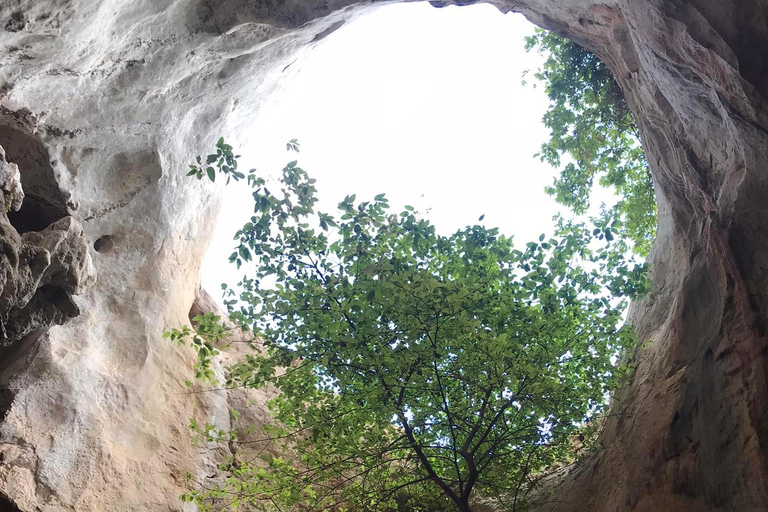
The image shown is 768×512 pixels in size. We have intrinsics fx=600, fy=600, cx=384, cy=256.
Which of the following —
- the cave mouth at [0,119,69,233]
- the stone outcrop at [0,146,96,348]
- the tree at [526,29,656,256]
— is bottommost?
the stone outcrop at [0,146,96,348]

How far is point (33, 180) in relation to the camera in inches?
386

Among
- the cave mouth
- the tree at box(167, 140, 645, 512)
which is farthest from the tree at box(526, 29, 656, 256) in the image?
the cave mouth

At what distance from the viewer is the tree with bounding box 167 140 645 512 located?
6.85 m

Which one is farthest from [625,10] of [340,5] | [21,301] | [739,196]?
Answer: [21,301]

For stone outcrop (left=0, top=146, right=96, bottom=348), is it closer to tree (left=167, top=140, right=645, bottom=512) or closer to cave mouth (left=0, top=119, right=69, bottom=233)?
tree (left=167, top=140, right=645, bottom=512)

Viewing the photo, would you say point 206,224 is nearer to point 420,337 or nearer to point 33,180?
point 33,180

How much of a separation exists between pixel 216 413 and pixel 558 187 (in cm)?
890

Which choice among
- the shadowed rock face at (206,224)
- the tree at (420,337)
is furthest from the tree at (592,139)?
the tree at (420,337)

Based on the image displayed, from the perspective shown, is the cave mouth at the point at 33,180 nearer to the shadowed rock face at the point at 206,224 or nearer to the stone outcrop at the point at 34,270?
the shadowed rock face at the point at 206,224

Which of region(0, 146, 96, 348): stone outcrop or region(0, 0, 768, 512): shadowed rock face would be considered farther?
region(0, 0, 768, 512): shadowed rock face

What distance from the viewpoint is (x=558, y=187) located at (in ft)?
44.8

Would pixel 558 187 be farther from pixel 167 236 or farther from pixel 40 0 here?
pixel 40 0

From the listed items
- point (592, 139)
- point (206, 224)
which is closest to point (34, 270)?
point (206, 224)

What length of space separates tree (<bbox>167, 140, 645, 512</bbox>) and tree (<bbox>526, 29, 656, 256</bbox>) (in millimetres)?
5562
